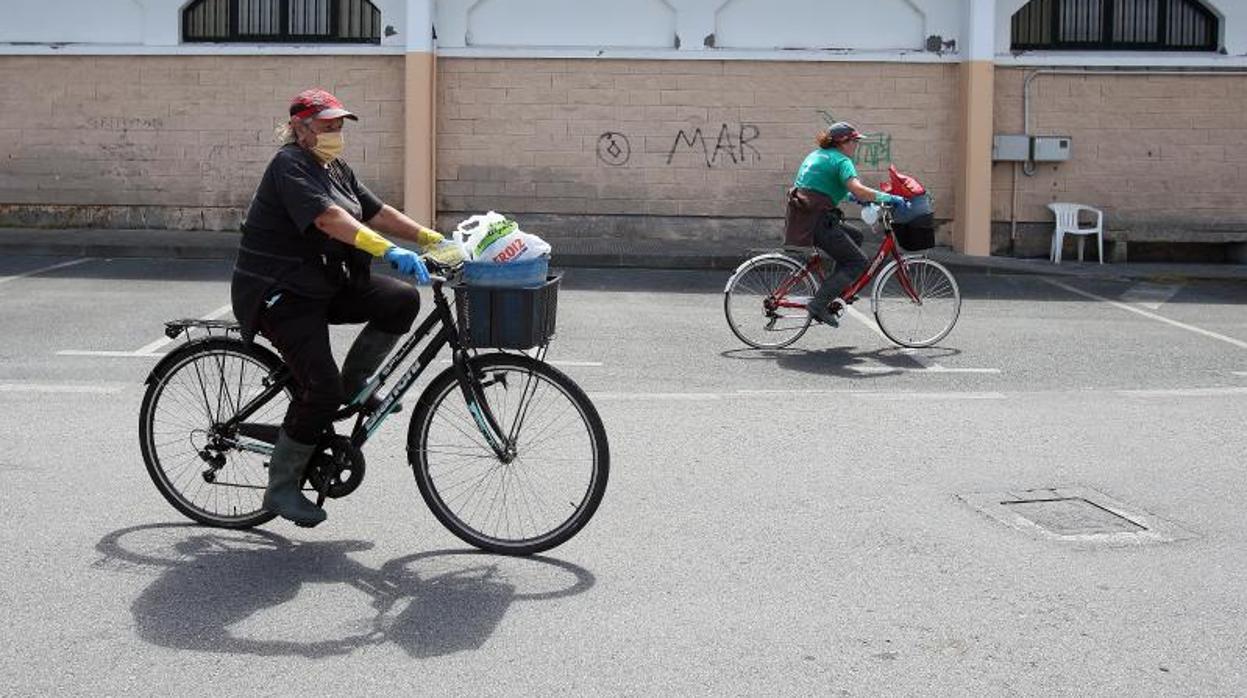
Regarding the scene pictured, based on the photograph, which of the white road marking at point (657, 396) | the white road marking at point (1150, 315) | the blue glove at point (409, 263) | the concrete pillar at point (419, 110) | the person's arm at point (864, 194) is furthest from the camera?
the concrete pillar at point (419, 110)

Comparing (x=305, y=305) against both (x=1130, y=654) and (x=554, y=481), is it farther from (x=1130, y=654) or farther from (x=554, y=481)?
(x=1130, y=654)

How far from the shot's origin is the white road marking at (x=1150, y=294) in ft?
52.3

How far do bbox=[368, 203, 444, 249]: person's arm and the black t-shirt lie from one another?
0.64 ft

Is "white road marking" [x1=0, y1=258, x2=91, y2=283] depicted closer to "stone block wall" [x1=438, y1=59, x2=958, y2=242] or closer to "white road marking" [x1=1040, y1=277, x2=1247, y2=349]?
"stone block wall" [x1=438, y1=59, x2=958, y2=242]

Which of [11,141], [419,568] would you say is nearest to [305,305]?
[419,568]

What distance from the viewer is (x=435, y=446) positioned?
6.27 m

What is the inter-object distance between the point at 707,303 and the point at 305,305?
29.9ft

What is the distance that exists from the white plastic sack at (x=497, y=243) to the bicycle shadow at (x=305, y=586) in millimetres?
1142

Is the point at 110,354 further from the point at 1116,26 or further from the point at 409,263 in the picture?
the point at 1116,26

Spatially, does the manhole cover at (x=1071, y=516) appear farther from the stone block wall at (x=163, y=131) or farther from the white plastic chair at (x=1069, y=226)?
the stone block wall at (x=163, y=131)

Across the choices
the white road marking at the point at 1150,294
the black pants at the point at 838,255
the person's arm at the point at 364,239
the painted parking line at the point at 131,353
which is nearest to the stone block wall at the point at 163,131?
the white road marking at the point at 1150,294

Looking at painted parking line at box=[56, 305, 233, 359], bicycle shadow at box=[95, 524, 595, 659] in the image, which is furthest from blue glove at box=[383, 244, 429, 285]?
painted parking line at box=[56, 305, 233, 359]

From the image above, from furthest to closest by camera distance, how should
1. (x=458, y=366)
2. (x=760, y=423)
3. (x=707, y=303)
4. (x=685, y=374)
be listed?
(x=707, y=303), (x=685, y=374), (x=760, y=423), (x=458, y=366)

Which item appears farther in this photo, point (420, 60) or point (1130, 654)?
point (420, 60)
